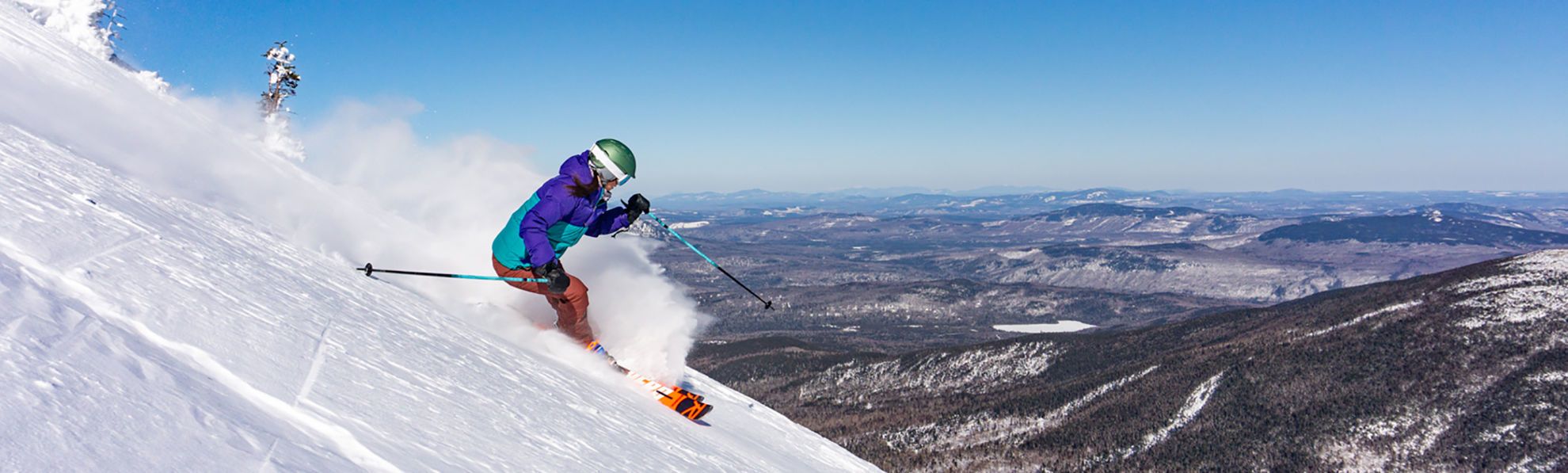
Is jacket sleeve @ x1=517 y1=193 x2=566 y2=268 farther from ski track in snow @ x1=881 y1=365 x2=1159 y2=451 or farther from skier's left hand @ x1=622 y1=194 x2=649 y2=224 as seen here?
ski track in snow @ x1=881 y1=365 x2=1159 y2=451

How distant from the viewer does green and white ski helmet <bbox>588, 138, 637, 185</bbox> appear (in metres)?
11.8

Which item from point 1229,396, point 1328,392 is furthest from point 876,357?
point 1328,392

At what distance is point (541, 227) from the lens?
1142cm

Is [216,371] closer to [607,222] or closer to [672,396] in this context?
[607,222]

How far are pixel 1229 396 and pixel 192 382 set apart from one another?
100 metres

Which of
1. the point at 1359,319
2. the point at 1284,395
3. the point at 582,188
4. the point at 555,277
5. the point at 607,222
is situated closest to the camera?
the point at 555,277

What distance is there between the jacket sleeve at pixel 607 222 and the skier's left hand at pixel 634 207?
0.10m

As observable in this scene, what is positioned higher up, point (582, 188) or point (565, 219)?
point (582, 188)

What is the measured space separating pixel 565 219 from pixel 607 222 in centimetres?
120

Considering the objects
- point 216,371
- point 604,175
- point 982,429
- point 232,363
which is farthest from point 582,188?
point 982,429

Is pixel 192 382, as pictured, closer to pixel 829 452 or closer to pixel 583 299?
pixel 583 299

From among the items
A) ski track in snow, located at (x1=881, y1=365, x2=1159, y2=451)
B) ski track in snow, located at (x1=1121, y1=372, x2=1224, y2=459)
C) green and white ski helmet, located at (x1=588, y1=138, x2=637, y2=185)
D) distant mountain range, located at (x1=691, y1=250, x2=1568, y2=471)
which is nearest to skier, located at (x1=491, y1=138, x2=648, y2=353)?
green and white ski helmet, located at (x1=588, y1=138, x2=637, y2=185)

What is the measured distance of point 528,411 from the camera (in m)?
8.38

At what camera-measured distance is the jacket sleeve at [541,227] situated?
11.3 meters
